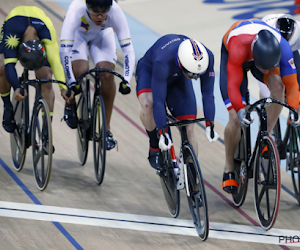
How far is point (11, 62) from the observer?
13.3 feet

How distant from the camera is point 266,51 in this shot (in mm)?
3389

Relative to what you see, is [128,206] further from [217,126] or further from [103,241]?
[217,126]

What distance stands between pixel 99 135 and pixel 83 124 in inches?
13.5

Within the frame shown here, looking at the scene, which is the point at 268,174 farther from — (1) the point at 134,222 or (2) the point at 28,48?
(2) the point at 28,48

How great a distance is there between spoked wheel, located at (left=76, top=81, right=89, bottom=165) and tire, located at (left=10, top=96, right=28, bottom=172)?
492 mm

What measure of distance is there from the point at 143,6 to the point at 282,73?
6.16 metres

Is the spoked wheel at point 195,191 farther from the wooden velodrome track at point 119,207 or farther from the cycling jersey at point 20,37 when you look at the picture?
the cycling jersey at point 20,37

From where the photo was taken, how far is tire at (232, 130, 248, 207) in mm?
3866

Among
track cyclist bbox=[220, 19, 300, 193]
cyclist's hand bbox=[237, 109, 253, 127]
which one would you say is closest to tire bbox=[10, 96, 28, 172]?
track cyclist bbox=[220, 19, 300, 193]

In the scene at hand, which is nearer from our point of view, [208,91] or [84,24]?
[208,91]

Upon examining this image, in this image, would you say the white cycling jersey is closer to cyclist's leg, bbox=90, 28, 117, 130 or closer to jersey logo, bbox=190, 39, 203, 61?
cyclist's leg, bbox=90, 28, 117, 130

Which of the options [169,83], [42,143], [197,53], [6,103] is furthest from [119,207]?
[197,53]

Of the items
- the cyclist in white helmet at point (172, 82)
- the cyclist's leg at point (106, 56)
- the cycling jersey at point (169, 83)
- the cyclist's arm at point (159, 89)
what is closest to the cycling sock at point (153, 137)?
the cyclist in white helmet at point (172, 82)

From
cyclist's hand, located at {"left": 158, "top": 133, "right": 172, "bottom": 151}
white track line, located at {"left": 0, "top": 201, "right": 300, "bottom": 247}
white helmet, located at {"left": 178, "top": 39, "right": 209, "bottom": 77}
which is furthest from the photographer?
white track line, located at {"left": 0, "top": 201, "right": 300, "bottom": 247}
